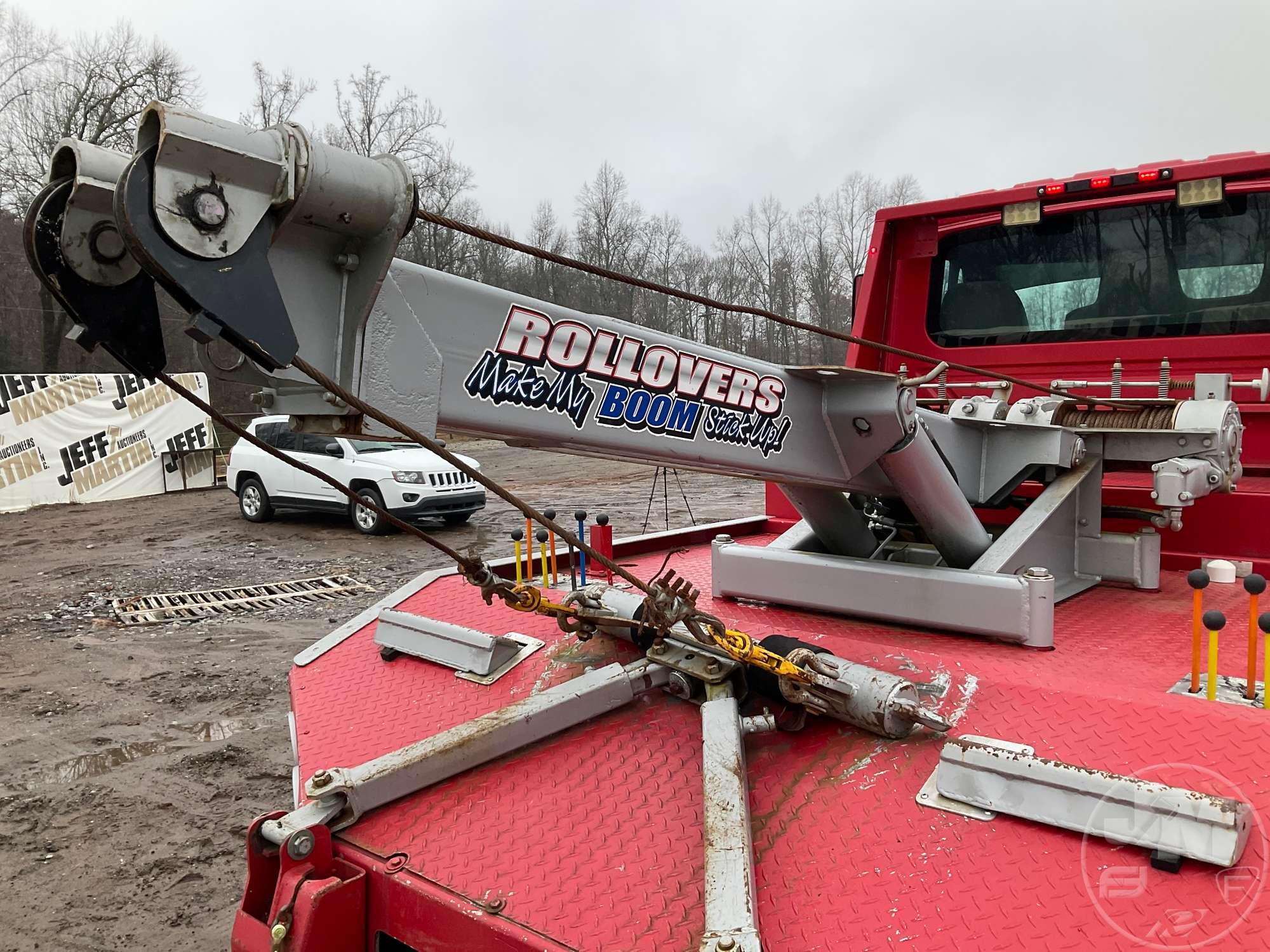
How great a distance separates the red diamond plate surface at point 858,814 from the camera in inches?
65.3

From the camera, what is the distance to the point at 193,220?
59.4 inches

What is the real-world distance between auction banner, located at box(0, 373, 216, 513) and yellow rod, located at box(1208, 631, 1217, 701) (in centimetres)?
1805

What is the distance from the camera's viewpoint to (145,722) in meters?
5.79

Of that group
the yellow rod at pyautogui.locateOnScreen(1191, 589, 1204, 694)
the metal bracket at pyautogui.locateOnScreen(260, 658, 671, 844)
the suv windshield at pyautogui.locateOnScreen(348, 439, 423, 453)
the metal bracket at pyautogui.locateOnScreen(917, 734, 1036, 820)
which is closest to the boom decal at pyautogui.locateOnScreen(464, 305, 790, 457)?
the metal bracket at pyautogui.locateOnScreen(260, 658, 671, 844)

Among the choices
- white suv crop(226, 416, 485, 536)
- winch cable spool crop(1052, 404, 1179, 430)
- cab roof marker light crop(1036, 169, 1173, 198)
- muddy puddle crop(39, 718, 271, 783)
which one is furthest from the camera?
white suv crop(226, 416, 485, 536)

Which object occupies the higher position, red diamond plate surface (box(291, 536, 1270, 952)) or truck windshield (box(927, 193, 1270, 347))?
truck windshield (box(927, 193, 1270, 347))

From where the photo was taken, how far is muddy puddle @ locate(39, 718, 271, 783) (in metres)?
4.99

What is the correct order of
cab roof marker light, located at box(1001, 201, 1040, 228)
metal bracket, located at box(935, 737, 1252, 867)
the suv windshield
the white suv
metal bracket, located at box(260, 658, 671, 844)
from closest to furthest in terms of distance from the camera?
metal bracket, located at box(935, 737, 1252, 867), metal bracket, located at box(260, 658, 671, 844), cab roof marker light, located at box(1001, 201, 1040, 228), the white suv, the suv windshield

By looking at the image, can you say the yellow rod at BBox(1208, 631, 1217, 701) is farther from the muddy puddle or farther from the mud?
the muddy puddle

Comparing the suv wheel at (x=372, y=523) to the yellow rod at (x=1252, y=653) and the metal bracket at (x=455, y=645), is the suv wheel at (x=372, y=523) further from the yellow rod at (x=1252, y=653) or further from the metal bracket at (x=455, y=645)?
the yellow rod at (x=1252, y=653)

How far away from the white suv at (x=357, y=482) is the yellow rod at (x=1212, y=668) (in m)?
11.3

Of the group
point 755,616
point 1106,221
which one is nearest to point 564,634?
point 755,616

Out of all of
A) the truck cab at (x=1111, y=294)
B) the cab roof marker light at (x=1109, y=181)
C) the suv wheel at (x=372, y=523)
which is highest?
the cab roof marker light at (x=1109, y=181)

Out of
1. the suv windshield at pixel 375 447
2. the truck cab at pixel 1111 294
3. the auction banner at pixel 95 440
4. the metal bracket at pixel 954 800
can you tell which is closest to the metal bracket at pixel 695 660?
the metal bracket at pixel 954 800
